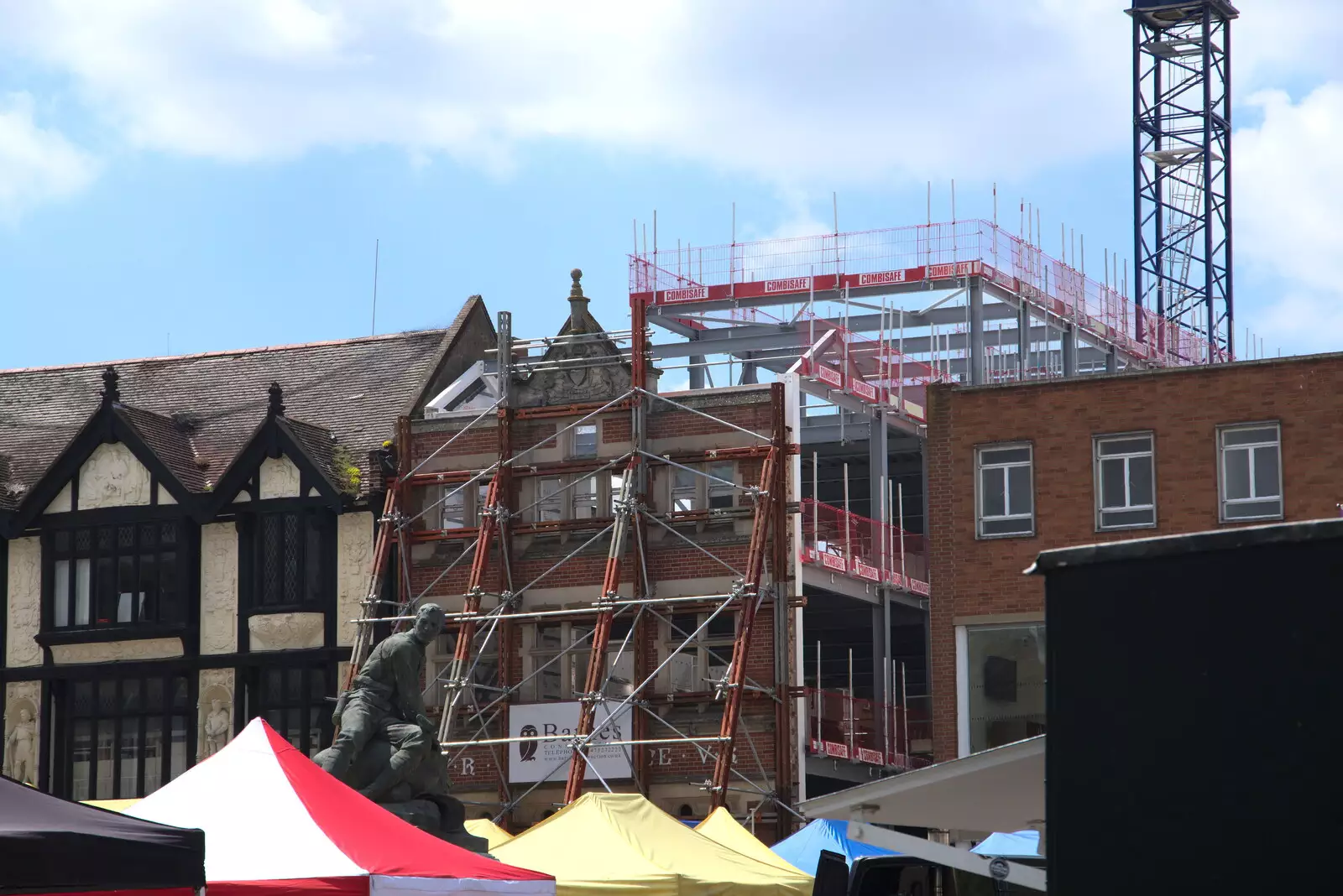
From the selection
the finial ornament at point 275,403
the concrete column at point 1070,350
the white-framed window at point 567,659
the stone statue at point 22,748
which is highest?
the concrete column at point 1070,350

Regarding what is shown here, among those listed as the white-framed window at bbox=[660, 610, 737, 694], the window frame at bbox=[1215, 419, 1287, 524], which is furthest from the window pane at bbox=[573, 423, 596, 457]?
the window frame at bbox=[1215, 419, 1287, 524]

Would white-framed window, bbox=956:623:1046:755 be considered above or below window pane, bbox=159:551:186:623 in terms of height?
below

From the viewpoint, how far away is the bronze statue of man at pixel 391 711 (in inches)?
815

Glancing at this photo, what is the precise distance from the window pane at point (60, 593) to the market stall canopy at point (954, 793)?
28250mm

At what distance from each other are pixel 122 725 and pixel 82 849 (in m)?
27.0

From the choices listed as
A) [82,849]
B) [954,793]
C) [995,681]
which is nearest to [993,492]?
[995,681]

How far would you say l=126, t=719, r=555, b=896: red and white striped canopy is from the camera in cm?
1481

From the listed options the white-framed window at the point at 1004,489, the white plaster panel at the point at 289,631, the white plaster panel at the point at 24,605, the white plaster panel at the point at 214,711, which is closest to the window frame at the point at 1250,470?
the white-framed window at the point at 1004,489

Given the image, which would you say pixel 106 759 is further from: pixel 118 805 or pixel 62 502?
pixel 118 805

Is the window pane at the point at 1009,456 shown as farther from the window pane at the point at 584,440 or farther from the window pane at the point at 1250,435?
the window pane at the point at 584,440

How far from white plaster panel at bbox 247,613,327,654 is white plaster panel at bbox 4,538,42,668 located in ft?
13.9

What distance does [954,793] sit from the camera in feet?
39.7

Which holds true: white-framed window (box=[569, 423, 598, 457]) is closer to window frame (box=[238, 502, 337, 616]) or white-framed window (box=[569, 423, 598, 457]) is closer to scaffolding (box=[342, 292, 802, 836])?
scaffolding (box=[342, 292, 802, 836])

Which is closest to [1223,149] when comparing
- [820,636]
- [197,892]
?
[820,636]
